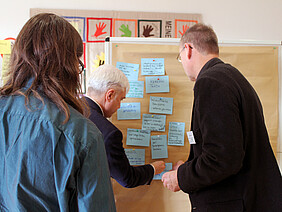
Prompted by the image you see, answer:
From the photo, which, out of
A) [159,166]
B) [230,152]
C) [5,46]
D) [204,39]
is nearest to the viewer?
[230,152]

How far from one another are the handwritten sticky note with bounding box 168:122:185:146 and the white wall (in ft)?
3.30

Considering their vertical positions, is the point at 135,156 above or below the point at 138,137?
below

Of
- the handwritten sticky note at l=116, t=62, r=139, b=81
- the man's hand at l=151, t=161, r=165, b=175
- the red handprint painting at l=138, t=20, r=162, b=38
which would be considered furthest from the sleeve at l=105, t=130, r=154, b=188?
the red handprint painting at l=138, t=20, r=162, b=38

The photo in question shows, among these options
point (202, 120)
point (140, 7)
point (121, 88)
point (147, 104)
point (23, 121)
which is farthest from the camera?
point (140, 7)

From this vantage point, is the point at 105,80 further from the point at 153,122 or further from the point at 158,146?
the point at 158,146

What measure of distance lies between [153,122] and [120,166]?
513 millimetres

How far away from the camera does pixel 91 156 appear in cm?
67

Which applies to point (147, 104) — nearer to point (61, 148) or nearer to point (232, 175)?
point (232, 175)

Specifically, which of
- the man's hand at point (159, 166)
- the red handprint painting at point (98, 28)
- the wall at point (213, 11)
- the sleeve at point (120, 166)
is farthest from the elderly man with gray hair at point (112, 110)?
the wall at point (213, 11)

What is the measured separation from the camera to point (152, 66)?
1782mm

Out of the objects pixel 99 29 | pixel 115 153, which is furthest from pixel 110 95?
pixel 99 29

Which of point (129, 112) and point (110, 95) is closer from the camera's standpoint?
point (110, 95)

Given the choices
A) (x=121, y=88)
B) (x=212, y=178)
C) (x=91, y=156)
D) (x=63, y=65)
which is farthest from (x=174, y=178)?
(x=63, y=65)

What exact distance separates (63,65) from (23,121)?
175 millimetres
